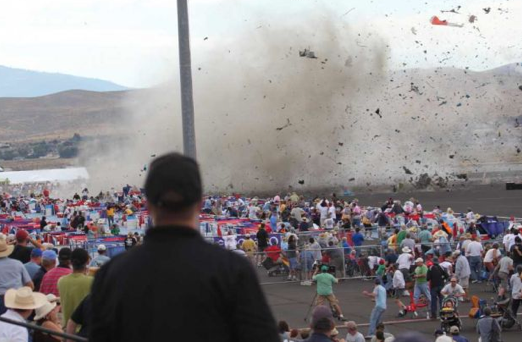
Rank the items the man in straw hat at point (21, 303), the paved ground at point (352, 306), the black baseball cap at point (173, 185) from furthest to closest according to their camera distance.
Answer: the paved ground at point (352, 306), the man in straw hat at point (21, 303), the black baseball cap at point (173, 185)

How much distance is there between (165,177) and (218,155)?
232ft

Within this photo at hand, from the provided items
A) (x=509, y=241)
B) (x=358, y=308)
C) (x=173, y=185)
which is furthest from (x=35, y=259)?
(x=509, y=241)

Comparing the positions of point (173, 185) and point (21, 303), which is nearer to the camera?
point (173, 185)

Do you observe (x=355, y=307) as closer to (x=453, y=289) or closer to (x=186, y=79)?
(x=453, y=289)

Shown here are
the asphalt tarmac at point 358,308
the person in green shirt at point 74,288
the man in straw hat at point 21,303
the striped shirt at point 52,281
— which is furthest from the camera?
the asphalt tarmac at point 358,308

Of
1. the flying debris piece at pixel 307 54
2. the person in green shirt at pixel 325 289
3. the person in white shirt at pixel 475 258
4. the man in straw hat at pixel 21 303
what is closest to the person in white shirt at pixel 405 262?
the person in white shirt at pixel 475 258

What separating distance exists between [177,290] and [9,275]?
17.8 feet

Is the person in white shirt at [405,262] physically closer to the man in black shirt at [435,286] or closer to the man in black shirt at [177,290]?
the man in black shirt at [435,286]

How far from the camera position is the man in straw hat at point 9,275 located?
8016mm

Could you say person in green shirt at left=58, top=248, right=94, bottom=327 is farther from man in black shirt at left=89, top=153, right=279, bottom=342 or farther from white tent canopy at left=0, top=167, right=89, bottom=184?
white tent canopy at left=0, top=167, right=89, bottom=184

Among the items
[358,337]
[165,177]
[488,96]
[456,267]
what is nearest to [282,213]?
[456,267]

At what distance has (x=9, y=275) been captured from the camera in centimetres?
805

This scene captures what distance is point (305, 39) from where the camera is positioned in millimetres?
74375

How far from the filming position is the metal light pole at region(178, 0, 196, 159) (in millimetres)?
10344
